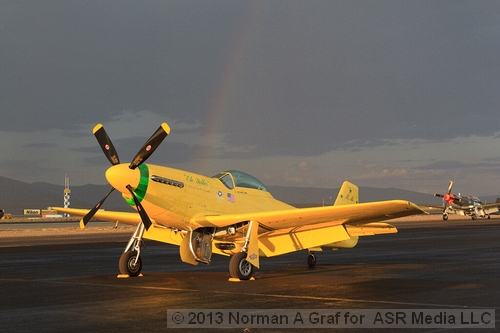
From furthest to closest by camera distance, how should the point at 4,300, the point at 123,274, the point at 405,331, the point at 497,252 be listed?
1. the point at 497,252
2. the point at 123,274
3. the point at 4,300
4. the point at 405,331

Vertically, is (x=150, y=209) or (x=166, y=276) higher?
(x=150, y=209)

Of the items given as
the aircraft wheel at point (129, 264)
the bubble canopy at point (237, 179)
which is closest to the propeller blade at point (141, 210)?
the aircraft wheel at point (129, 264)

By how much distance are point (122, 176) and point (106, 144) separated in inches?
64.1

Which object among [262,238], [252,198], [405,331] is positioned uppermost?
[252,198]

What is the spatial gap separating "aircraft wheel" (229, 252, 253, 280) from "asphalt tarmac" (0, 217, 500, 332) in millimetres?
385

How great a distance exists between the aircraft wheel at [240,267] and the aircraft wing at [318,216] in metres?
1.00

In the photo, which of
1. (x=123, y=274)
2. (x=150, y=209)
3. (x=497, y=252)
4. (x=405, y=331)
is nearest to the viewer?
(x=405, y=331)

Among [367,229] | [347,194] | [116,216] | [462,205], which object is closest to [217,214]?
[116,216]

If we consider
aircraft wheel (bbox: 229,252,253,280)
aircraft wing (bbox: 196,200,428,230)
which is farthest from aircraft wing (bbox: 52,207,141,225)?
aircraft wheel (bbox: 229,252,253,280)

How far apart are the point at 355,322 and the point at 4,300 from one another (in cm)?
770

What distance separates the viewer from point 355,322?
1016 centimetres

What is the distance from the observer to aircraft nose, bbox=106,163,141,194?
52.5 ft

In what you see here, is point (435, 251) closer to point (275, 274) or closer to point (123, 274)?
point (275, 274)

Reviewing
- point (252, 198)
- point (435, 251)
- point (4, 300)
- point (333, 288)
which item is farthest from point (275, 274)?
point (435, 251)
